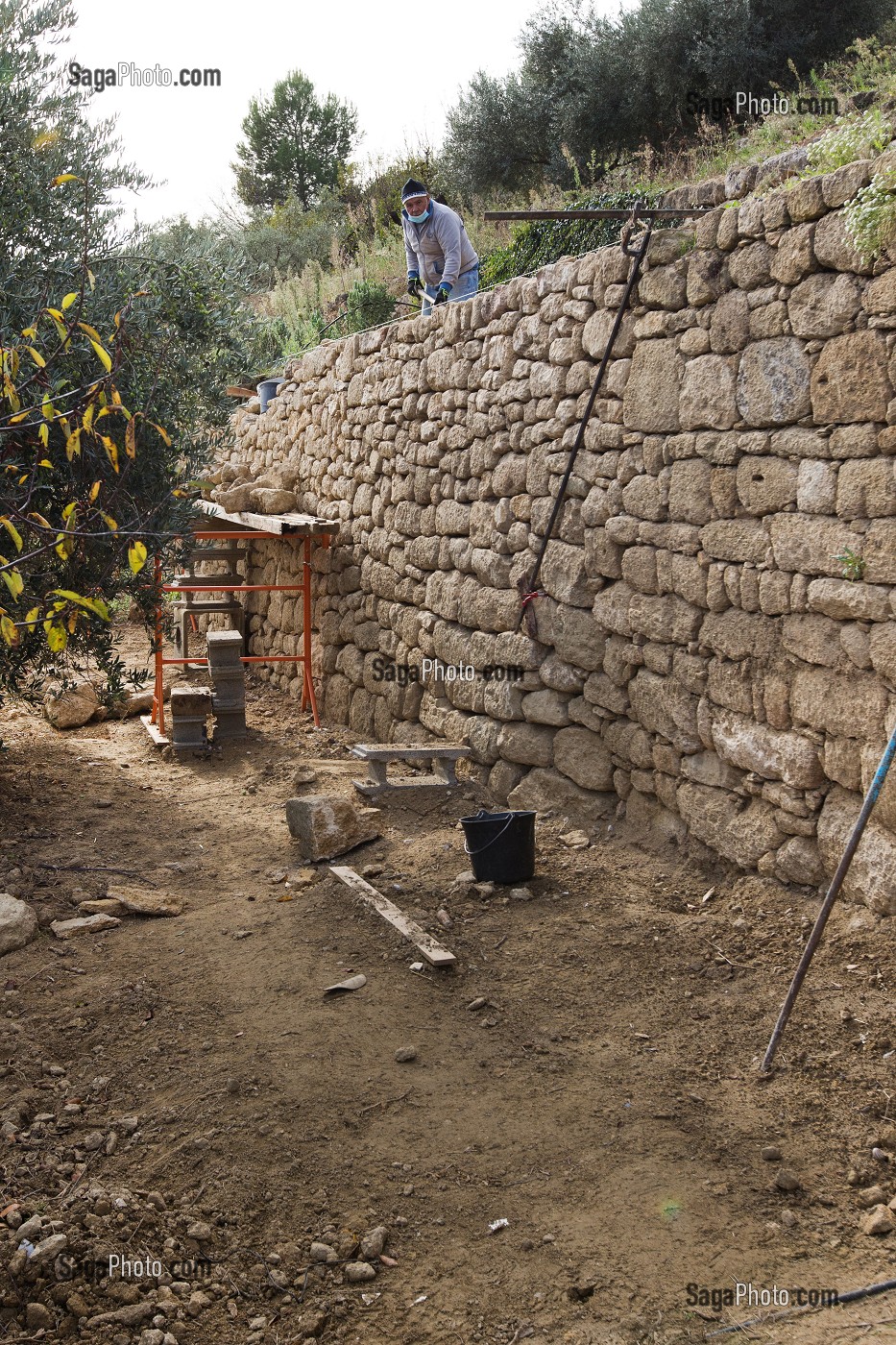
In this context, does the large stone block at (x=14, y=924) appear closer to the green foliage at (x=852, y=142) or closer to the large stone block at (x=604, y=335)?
the large stone block at (x=604, y=335)

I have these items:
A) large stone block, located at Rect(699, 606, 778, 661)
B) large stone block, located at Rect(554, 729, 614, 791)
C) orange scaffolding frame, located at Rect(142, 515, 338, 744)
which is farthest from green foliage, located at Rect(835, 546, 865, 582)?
orange scaffolding frame, located at Rect(142, 515, 338, 744)

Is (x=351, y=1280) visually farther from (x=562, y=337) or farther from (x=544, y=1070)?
(x=562, y=337)

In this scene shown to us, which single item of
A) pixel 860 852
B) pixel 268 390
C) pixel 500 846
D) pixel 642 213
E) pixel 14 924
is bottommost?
pixel 14 924

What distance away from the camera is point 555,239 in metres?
9.41

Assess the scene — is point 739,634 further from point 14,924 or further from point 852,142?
point 14,924

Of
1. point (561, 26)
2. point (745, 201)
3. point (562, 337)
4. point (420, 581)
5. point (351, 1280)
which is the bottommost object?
point (351, 1280)

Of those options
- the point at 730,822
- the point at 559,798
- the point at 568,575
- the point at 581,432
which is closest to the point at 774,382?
the point at 581,432

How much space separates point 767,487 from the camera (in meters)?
4.66

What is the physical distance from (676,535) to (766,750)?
3.72 feet

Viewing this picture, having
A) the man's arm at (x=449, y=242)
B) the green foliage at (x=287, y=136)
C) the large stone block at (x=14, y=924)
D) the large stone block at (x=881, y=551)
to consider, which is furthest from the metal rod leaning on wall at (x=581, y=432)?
the green foliage at (x=287, y=136)

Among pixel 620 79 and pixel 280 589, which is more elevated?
pixel 620 79

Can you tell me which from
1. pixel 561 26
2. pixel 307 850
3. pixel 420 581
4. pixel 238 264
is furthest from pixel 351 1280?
pixel 561 26

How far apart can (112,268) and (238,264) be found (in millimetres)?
1177

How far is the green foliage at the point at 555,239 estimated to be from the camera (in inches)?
343
